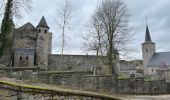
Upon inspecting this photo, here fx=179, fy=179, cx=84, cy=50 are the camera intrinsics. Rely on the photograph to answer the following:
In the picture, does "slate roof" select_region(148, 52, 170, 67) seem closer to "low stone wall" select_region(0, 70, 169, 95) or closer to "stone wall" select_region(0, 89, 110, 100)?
"low stone wall" select_region(0, 70, 169, 95)

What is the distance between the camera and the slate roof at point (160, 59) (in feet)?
169

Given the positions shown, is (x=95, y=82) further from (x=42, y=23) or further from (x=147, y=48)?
(x=147, y=48)

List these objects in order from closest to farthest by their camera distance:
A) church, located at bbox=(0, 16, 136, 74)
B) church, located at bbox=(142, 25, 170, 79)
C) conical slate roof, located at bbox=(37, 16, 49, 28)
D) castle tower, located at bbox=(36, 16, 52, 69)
A: church, located at bbox=(0, 16, 136, 74) < castle tower, located at bbox=(36, 16, 52, 69) < conical slate roof, located at bbox=(37, 16, 49, 28) < church, located at bbox=(142, 25, 170, 79)

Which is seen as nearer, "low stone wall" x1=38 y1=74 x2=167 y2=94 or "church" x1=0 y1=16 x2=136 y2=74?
"low stone wall" x1=38 y1=74 x2=167 y2=94

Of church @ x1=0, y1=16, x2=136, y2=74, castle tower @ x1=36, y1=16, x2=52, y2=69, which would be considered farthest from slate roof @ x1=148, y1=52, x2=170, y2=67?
castle tower @ x1=36, y1=16, x2=52, y2=69

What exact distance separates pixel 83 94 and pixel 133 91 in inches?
381

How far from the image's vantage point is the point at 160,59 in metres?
54.5

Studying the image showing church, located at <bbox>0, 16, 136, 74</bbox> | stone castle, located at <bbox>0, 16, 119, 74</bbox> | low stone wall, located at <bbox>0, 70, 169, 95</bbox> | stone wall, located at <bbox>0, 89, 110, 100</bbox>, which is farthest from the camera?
stone castle, located at <bbox>0, 16, 119, 74</bbox>

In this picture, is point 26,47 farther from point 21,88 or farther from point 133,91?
point 21,88

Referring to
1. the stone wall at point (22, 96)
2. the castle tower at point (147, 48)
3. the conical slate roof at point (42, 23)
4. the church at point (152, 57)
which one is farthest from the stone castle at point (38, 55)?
the stone wall at point (22, 96)

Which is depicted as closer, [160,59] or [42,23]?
[42,23]

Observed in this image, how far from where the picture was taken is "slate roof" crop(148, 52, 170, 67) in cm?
5149

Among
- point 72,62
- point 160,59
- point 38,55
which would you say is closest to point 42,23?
point 38,55

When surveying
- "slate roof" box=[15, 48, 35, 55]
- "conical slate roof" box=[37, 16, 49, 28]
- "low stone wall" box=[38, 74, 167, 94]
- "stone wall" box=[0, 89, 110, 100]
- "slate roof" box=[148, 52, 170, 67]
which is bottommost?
"low stone wall" box=[38, 74, 167, 94]
